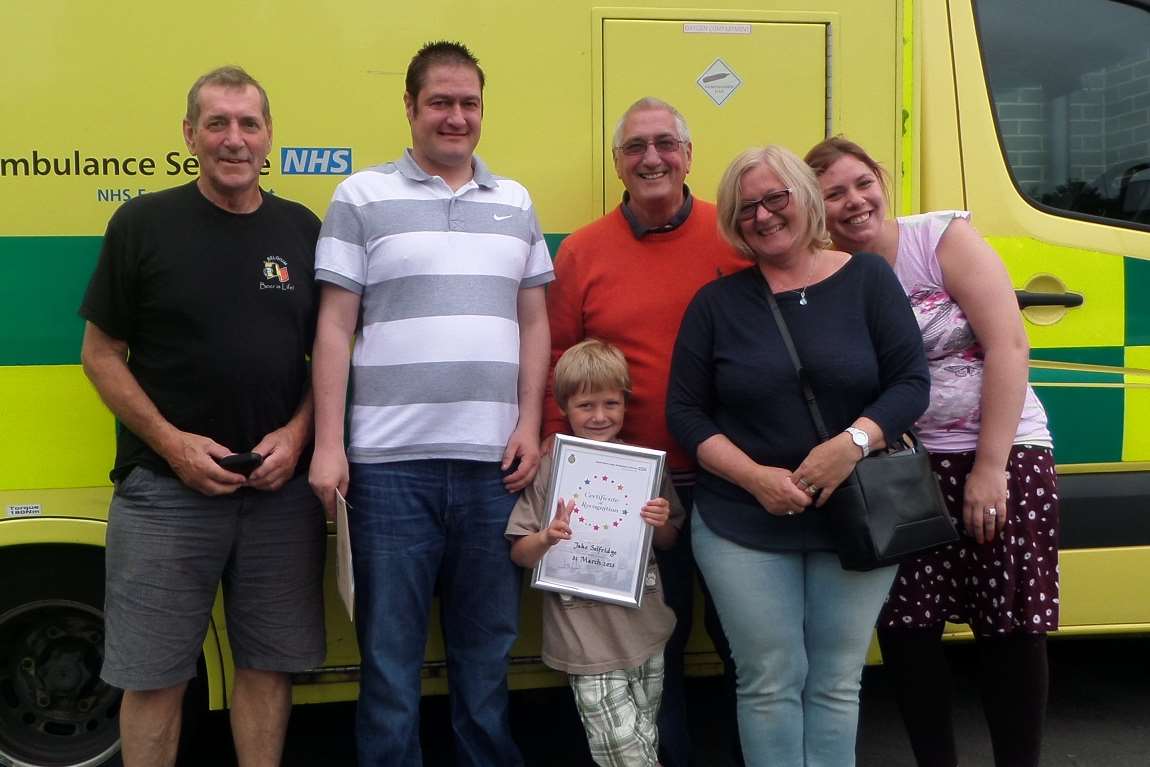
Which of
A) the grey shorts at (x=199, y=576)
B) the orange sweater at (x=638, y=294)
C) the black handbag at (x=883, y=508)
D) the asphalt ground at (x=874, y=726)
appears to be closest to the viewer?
the black handbag at (x=883, y=508)

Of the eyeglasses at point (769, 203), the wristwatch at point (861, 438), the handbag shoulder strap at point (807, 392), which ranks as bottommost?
the wristwatch at point (861, 438)

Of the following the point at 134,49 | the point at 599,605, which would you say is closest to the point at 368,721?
the point at 599,605

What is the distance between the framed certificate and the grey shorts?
617 mm

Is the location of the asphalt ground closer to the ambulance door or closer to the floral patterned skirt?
the floral patterned skirt

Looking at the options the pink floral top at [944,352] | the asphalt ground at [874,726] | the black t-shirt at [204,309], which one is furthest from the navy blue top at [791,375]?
the asphalt ground at [874,726]

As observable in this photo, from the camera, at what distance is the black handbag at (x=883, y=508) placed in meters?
2.12

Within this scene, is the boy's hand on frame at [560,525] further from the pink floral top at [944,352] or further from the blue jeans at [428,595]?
the pink floral top at [944,352]

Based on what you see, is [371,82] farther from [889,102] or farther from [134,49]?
[889,102]

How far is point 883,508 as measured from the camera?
6.98 feet

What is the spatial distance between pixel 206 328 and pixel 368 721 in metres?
1.02

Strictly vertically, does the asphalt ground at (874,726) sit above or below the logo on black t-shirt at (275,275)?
below

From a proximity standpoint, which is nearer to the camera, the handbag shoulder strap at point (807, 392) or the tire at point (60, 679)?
the handbag shoulder strap at point (807, 392)

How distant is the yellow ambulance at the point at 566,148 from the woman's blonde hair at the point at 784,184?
0.60 meters

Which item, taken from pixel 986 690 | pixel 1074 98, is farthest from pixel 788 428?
pixel 1074 98
